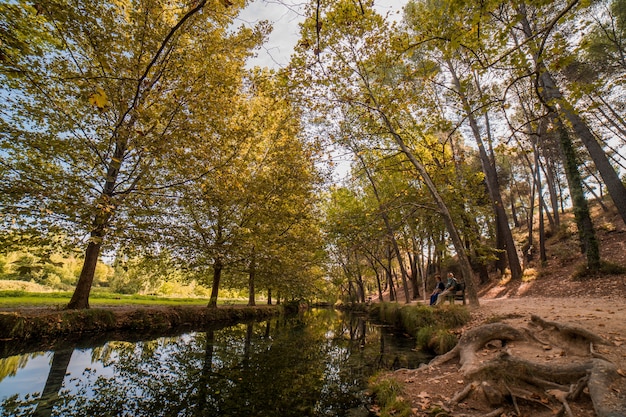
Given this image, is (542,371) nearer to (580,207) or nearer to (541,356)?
(541,356)

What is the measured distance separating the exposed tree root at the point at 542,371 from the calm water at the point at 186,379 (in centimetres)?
204

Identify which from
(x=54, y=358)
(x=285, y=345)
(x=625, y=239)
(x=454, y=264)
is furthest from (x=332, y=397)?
(x=454, y=264)

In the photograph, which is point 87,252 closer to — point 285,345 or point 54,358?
point 54,358

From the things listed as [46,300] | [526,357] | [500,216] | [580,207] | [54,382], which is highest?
[500,216]

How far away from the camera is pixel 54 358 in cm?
646

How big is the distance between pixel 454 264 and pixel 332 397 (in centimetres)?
2795

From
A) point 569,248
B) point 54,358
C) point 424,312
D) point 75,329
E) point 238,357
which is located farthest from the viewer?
point 569,248

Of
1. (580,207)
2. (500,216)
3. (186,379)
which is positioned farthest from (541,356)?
(500,216)

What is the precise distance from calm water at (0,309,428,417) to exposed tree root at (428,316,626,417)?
2.04 m

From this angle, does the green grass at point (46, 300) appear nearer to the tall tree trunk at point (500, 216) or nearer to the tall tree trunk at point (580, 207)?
the tall tree trunk at point (580, 207)

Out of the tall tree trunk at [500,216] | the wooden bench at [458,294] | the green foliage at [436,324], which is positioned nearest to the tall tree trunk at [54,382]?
the green foliage at [436,324]

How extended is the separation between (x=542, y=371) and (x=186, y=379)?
246 inches

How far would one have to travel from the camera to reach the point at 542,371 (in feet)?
13.9

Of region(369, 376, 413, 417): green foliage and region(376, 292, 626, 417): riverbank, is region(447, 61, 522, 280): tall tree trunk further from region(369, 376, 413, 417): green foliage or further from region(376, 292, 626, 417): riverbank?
region(369, 376, 413, 417): green foliage
